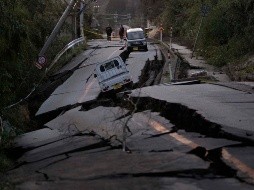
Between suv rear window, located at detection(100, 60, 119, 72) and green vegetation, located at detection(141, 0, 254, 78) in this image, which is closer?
suv rear window, located at detection(100, 60, 119, 72)

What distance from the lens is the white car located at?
1720 centimetres

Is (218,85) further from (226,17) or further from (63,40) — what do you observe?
(63,40)

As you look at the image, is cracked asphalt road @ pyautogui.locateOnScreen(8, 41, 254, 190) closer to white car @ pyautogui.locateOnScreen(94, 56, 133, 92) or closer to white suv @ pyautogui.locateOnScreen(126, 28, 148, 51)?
white car @ pyautogui.locateOnScreen(94, 56, 133, 92)

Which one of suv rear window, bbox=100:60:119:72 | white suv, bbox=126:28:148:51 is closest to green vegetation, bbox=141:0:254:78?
white suv, bbox=126:28:148:51

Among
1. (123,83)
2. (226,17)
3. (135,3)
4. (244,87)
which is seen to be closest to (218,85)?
(244,87)

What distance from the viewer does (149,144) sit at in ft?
31.2

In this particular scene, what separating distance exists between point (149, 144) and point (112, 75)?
836 cm

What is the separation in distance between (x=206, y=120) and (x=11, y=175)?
4.53 m

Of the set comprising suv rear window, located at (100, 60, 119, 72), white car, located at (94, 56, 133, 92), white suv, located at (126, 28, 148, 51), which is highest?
suv rear window, located at (100, 60, 119, 72)

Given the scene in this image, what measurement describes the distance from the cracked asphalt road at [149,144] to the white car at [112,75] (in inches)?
49.5

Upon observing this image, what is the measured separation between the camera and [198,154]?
27.2ft

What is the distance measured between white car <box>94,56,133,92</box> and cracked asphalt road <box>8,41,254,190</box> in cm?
126

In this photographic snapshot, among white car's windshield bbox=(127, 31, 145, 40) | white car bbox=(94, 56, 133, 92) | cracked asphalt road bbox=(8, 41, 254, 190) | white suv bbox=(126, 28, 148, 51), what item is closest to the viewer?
cracked asphalt road bbox=(8, 41, 254, 190)

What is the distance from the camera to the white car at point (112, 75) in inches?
677
